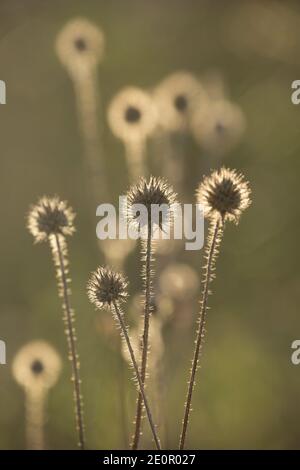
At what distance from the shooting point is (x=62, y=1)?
12.9 meters

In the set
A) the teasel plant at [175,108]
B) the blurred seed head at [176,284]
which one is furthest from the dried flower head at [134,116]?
the blurred seed head at [176,284]

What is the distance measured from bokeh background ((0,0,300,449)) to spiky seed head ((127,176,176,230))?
1431 mm

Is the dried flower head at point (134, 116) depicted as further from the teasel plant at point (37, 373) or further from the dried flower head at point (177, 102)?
the teasel plant at point (37, 373)

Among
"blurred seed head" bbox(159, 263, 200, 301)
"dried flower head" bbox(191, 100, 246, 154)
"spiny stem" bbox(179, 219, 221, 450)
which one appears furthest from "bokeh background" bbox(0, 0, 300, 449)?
"spiny stem" bbox(179, 219, 221, 450)

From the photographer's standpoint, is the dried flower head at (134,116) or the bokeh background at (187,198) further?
the bokeh background at (187,198)

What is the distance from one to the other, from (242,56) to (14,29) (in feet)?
13.5

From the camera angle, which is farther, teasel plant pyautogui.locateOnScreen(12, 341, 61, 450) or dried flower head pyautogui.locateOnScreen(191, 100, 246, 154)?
dried flower head pyautogui.locateOnScreen(191, 100, 246, 154)

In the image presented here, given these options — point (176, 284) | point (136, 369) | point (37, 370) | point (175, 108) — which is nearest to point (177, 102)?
point (175, 108)

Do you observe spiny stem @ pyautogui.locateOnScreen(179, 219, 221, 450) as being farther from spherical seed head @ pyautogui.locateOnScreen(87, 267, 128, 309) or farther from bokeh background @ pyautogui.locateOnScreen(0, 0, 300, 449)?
bokeh background @ pyautogui.locateOnScreen(0, 0, 300, 449)

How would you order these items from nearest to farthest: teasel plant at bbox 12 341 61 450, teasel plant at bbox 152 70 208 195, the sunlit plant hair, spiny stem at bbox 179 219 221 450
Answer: spiny stem at bbox 179 219 221 450, teasel plant at bbox 12 341 61 450, the sunlit plant hair, teasel plant at bbox 152 70 208 195

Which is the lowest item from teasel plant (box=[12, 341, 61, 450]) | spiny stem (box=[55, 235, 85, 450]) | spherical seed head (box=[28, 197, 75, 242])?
teasel plant (box=[12, 341, 61, 450])

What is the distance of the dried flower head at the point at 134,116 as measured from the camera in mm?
5148

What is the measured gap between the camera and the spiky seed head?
302 cm

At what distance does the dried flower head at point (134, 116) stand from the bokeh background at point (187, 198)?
86 centimetres
